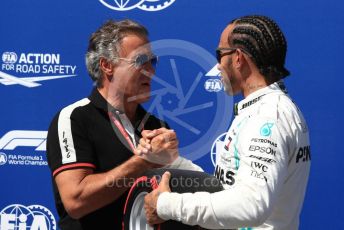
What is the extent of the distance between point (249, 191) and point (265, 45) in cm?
41

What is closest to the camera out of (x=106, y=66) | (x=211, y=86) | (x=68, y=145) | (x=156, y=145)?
(x=156, y=145)

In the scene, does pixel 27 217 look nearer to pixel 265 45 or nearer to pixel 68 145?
pixel 68 145

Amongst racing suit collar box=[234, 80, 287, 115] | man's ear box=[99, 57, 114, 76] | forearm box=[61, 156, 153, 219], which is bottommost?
forearm box=[61, 156, 153, 219]

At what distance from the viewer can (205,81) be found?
9.96ft

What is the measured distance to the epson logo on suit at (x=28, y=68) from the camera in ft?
10.5

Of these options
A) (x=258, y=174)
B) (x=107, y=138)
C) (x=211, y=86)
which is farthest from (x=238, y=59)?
(x=211, y=86)

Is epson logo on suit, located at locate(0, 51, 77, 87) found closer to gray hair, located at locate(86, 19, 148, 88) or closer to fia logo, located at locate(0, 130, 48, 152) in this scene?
fia logo, located at locate(0, 130, 48, 152)

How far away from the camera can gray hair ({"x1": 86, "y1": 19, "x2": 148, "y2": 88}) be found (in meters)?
2.17

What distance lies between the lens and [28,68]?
127 inches

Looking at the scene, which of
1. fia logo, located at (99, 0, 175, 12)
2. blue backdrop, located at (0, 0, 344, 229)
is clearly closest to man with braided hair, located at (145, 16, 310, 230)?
blue backdrop, located at (0, 0, 344, 229)

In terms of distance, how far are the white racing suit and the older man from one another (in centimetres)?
28

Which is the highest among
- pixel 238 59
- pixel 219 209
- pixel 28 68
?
pixel 28 68

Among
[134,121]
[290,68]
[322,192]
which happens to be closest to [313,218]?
[322,192]

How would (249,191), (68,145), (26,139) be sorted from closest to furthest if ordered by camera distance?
(249,191), (68,145), (26,139)
